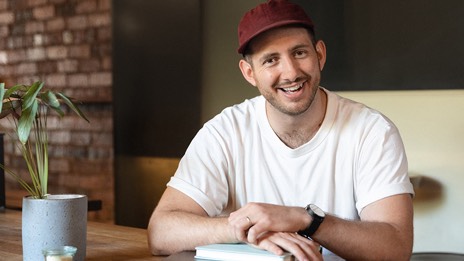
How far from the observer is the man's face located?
1.96m

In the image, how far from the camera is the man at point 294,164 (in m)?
1.80

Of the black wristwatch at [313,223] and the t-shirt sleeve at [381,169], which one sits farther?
the t-shirt sleeve at [381,169]

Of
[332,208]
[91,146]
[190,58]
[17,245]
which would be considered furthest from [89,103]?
[332,208]

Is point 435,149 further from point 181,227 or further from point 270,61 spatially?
point 181,227

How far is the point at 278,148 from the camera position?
6.75 feet

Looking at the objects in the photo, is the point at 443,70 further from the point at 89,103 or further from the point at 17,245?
the point at 89,103

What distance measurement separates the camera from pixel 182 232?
1891 millimetres

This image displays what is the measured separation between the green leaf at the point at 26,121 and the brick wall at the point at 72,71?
2353mm

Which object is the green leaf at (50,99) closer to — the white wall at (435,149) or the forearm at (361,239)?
the forearm at (361,239)

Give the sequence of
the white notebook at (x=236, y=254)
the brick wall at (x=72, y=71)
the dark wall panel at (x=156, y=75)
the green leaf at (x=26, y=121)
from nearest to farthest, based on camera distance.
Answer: the white notebook at (x=236, y=254) → the green leaf at (x=26, y=121) → the dark wall panel at (x=156, y=75) → the brick wall at (x=72, y=71)

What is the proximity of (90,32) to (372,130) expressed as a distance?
2.48 m

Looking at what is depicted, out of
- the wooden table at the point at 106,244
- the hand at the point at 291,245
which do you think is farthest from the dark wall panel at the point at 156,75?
the hand at the point at 291,245

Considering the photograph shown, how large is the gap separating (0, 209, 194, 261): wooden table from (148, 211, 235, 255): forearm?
36 millimetres

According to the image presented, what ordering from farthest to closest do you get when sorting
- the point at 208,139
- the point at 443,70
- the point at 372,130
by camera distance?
1. the point at 443,70
2. the point at 208,139
3. the point at 372,130
